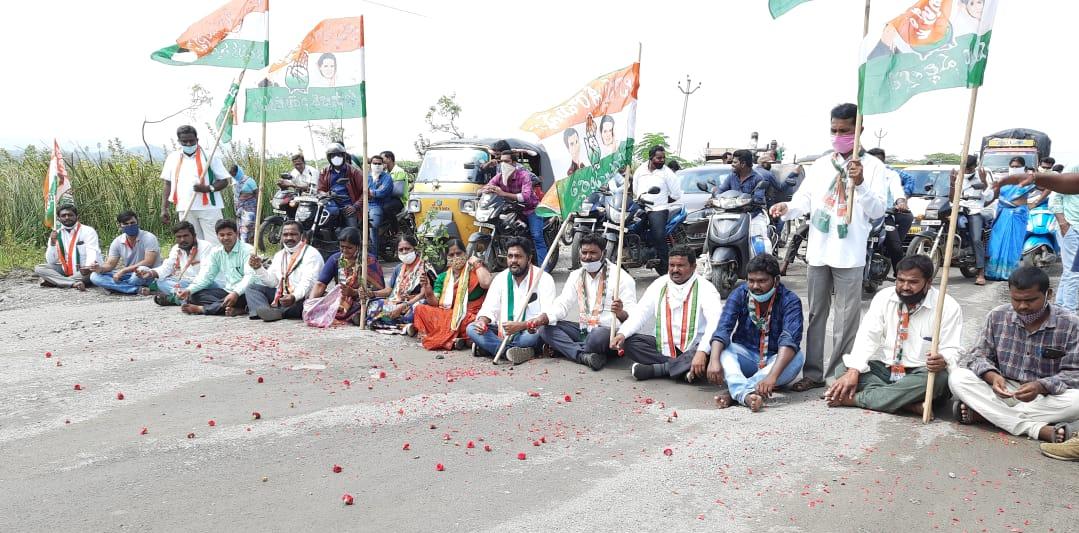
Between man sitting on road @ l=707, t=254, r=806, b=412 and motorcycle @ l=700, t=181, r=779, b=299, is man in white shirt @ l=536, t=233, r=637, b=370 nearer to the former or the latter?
man sitting on road @ l=707, t=254, r=806, b=412

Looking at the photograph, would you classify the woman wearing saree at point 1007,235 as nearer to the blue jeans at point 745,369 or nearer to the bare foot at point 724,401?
the blue jeans at point 745,369

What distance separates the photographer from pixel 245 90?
9.33 metres

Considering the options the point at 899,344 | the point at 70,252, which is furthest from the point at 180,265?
the point at 899,344

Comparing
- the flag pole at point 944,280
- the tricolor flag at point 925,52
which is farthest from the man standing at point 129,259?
the flag pole at point 944,280

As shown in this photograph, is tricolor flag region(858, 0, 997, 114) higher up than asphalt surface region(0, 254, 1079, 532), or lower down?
A: higher up

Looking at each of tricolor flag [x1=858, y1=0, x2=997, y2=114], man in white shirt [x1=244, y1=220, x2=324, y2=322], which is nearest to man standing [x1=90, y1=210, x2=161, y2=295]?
man in white shirt [x1=244, y1=220, x2=324, y2=322]

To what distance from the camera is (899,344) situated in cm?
591

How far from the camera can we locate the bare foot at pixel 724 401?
19.8 feet

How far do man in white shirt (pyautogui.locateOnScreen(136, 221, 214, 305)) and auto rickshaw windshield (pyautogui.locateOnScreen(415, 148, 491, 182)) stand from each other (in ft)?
12.6

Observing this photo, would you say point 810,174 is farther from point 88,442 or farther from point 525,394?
point 88,442

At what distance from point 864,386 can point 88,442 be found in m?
4.95

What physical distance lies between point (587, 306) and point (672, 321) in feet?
3.00

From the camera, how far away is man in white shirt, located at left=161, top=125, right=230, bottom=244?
36.4ft

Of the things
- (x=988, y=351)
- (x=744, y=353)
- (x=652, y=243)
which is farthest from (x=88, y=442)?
(x=652, y=243)
